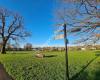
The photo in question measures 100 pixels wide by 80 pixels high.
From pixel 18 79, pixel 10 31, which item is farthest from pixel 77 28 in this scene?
pixel 10 31

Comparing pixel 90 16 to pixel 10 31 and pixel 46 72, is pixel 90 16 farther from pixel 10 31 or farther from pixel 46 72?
pixel 10 31

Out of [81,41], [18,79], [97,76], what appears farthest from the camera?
[81,41]

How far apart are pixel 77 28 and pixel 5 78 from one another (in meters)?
5.35

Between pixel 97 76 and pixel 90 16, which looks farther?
pixel 90 16

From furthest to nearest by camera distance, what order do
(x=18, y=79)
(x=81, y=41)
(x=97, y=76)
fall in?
1. (x=81, y=41)
2. (x=97, y=76)
3. (x=18, y=79)

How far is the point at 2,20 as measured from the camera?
35969 millimetres

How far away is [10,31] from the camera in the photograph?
35.7m

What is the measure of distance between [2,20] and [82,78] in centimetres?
2943

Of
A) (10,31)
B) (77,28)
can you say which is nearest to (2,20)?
(10,31)

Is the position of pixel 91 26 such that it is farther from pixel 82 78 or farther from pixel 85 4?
pixel 82 78

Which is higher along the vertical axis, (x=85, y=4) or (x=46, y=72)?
(x=85, y=4)

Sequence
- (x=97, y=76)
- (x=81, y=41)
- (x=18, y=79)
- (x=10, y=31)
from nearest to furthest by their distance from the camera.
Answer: (x=18, y=79) → (x=97, y=76) → (x=81, y=41) → (x=10, y=31)

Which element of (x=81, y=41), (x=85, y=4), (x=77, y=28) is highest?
(x=85, y=4)

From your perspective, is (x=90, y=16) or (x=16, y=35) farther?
(x=16, y=35)
